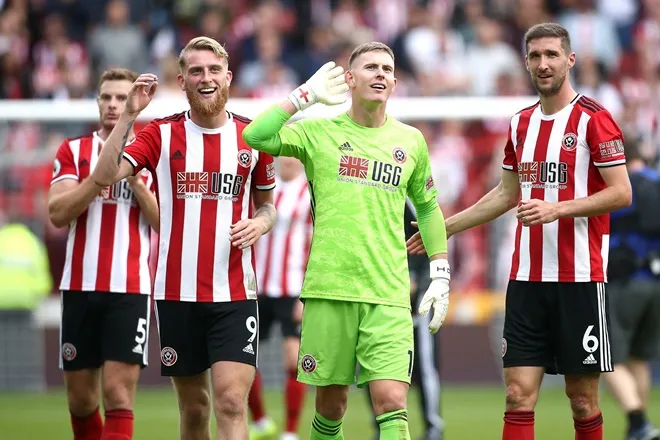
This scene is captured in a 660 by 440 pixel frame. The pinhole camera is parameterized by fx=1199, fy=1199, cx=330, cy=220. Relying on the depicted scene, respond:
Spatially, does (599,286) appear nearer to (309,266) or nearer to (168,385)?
(309,266)

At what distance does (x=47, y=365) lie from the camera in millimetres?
13656

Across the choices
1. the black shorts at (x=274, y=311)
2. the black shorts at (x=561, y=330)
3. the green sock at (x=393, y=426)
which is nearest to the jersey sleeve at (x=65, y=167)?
the green sock at (x=393, y=426)

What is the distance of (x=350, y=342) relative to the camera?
6508 mm

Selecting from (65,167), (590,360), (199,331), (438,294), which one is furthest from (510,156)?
(65,167)

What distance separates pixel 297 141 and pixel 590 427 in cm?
232

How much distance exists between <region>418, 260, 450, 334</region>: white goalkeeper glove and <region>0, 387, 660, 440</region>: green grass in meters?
3.70

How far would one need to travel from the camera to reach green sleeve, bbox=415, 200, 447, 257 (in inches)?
265

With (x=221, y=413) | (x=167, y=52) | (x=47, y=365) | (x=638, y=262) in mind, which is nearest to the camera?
(x=221, y=413)

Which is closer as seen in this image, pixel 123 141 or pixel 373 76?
pixel 123 141

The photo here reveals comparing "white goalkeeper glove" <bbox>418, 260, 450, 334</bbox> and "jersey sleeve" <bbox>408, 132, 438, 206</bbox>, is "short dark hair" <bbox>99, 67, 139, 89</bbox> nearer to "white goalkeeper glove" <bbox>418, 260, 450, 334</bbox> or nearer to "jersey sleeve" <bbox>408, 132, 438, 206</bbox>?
"jersey sleeve" <bbox>408, 132, 438, 206</bbox>

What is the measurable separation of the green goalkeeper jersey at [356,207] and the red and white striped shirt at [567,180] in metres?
0.73

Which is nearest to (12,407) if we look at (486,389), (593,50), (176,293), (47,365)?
(47,365)

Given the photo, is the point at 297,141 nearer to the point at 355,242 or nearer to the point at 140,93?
the point at 355,242

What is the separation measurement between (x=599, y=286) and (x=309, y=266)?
1.67 meters
